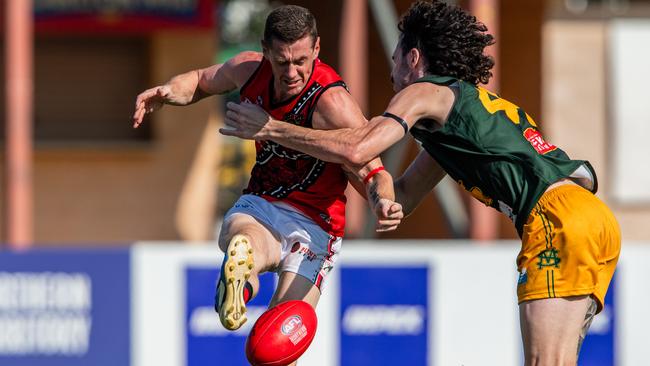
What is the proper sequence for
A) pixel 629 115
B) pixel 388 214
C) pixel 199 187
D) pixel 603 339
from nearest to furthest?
pixel 388 214, pixel 603 339, pixel 199 187, pixel 629 115

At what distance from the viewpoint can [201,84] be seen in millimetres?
6219

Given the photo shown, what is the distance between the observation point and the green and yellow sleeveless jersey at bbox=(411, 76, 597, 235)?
530 cm

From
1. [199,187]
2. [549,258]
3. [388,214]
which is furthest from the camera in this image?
[199,187]

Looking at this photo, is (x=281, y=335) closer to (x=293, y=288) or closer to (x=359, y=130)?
(x=293, y=288)

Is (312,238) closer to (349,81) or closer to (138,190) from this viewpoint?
(349,81)

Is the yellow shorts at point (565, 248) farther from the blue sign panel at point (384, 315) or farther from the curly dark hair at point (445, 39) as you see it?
the blue sign panel at point (384, 315)

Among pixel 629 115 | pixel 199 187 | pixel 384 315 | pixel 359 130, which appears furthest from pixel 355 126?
pixel 629 115

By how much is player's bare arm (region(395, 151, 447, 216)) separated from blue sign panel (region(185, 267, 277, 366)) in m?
3.45

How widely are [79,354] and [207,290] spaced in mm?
1072

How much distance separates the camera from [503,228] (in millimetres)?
15898

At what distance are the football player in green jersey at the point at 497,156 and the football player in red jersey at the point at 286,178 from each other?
0.22m

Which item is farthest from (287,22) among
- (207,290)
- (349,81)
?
(349,81)

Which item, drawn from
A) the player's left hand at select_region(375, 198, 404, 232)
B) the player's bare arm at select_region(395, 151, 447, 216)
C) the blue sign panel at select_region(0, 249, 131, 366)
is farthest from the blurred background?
Answer: the player's left hand at select_region(375, 198, 404, 232)

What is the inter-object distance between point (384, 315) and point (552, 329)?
4354mm
